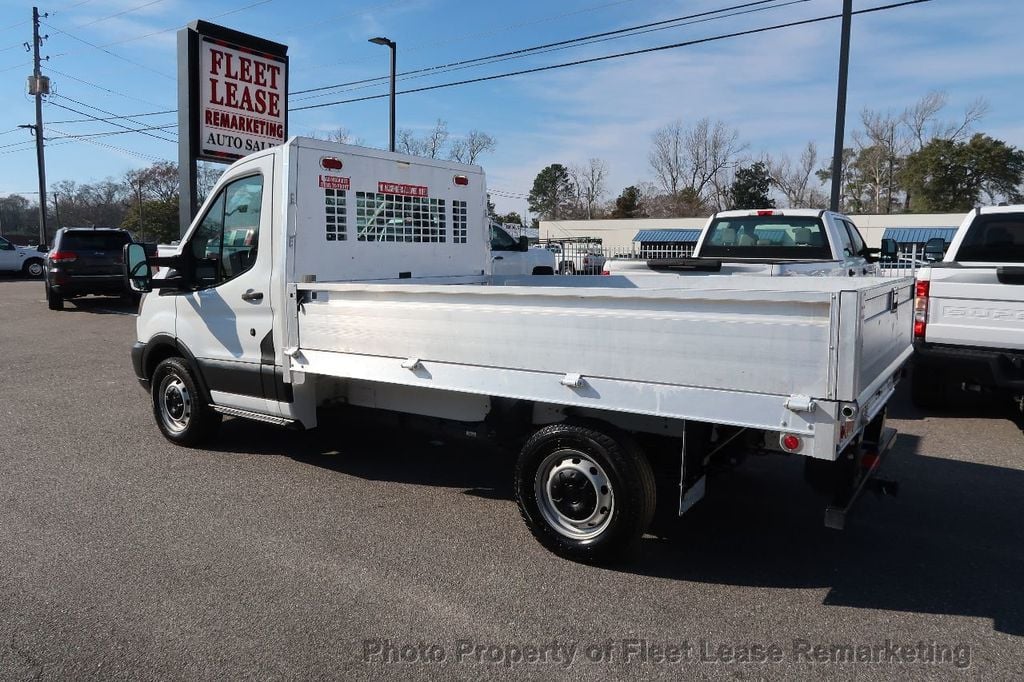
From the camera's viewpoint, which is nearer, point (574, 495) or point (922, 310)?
point (574, 495)

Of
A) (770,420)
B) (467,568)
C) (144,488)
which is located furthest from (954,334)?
(144,488)

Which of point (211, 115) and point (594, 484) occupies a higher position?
point (211, 115)

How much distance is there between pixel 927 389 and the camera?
784 cm

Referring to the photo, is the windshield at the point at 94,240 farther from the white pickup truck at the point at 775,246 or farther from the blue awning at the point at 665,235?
the blue awning at the point at 665,235

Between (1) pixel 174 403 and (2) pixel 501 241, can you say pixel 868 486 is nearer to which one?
(1) pixel 174 403

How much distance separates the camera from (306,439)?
22.7 ft

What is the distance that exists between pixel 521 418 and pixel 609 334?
1.00 metres

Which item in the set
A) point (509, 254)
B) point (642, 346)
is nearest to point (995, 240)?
point (642, 346)

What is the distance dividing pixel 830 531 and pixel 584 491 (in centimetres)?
172

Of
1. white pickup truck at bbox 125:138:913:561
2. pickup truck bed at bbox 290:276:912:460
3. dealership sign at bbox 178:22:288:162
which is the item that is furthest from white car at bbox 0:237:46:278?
pickup truck bed at bbox 290:276:912:460

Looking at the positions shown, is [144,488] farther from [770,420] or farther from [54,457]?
[770,420]

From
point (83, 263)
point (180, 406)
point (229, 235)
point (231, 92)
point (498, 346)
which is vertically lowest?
point (180, 406)

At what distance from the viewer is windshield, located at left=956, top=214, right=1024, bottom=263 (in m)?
7.62

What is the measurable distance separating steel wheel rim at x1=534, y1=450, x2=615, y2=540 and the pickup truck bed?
40cm
